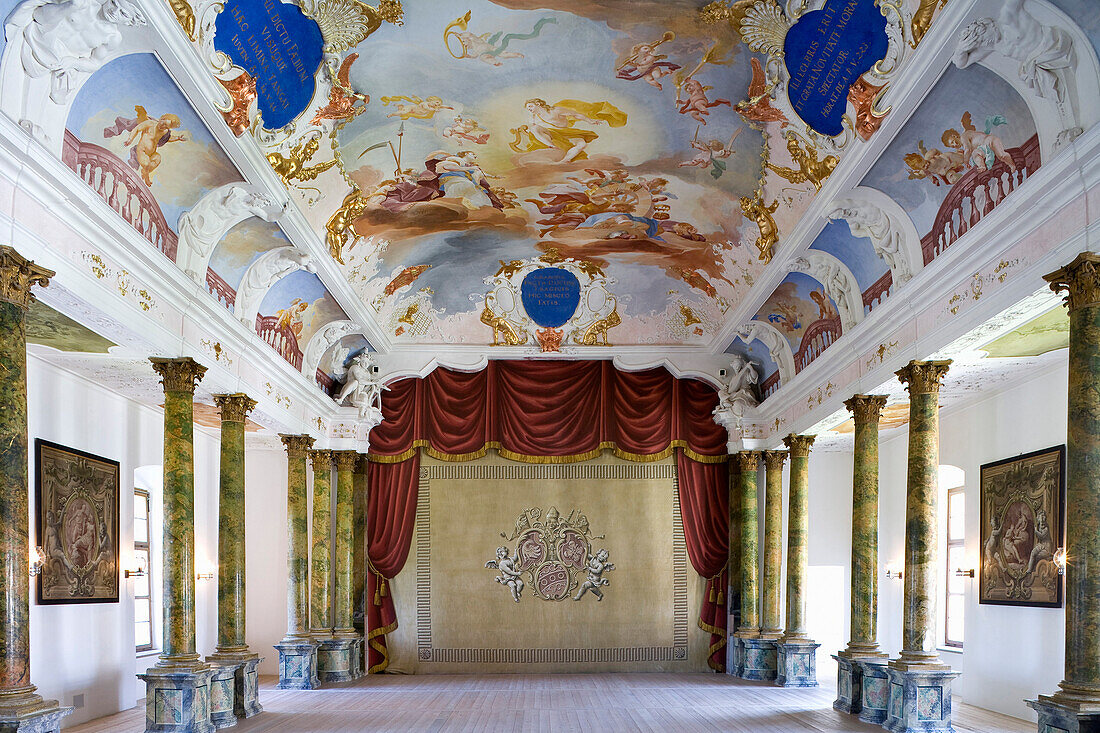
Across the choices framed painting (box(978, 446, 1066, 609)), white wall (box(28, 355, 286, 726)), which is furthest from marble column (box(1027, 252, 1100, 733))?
white wall (box(28, 355, 286, 726))

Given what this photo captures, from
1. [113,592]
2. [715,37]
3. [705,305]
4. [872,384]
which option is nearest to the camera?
[715,37]

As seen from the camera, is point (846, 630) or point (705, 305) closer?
point (705, 305)

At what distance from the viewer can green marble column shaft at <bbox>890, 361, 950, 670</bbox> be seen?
13.2m

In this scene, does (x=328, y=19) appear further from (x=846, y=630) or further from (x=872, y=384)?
(x=846, y=630)

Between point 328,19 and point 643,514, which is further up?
point 328,19

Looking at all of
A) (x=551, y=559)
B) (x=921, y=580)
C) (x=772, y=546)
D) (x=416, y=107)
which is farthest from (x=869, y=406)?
(x=551, y=559)

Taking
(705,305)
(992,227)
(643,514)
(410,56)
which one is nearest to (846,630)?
(643,514)

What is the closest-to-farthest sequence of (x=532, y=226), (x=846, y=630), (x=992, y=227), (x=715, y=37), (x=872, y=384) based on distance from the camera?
1. (x=992, y=227)
2. (x=715, y=37)
3. (x=872, y=384)
4. (x=532, y=226)
5. (x=846, y=630)

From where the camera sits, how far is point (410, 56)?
491 inches

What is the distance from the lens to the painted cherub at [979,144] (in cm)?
1023

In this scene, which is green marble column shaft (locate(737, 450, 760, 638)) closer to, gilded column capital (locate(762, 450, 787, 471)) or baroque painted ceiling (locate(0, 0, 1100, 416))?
gilded column capital (locate(762, 450, 787, 471))

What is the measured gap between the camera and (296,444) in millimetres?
19859

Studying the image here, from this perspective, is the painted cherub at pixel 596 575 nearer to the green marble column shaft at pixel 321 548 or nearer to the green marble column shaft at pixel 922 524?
the green marble column shaft at pixel 321 548

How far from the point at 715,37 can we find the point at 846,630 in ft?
55.5
